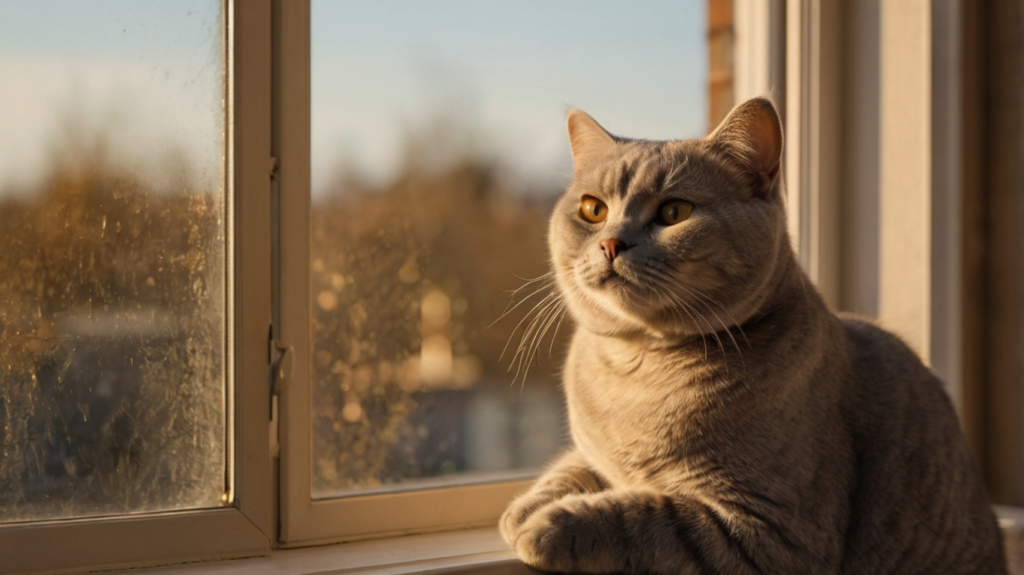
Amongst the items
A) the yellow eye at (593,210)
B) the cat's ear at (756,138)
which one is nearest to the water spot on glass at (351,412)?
the yellow eye at (593,210)

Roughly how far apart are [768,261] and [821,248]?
70cm

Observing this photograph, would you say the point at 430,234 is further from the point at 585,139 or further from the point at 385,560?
the point at 385,560

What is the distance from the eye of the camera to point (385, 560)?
1276mm

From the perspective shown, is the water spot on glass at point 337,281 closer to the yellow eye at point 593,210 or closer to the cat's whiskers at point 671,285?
the yellow eye at point 593,210

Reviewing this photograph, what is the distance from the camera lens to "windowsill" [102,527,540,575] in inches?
47.9

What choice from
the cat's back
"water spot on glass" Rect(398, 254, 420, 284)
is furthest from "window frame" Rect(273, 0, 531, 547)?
the cat's back

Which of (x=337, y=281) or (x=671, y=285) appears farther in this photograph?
(x=337, y=281)

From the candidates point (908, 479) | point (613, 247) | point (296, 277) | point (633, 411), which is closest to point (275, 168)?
point (296, 277)

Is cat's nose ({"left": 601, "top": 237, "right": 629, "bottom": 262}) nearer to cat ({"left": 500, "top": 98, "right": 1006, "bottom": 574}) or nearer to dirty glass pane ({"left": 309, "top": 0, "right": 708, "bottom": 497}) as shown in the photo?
cat ({"left": 500, "top": 98, "right": 1006, "bottom": 574})

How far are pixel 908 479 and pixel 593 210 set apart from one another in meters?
0.61

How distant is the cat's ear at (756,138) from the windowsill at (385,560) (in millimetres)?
648

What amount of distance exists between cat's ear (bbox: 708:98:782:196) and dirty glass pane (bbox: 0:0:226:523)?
0.77 metres

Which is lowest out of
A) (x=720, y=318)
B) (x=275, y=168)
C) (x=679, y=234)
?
(x=720, y=318)

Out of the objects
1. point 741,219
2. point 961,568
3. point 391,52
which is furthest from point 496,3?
point 961,568
